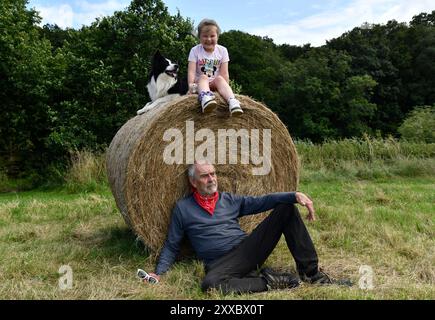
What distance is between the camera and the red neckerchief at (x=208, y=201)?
4.21 m

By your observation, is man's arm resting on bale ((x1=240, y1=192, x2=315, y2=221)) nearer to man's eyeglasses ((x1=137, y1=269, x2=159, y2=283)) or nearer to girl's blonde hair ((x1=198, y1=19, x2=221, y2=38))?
man's eyeglasses ((x1=137, y1=269, x2=159, y2=283))

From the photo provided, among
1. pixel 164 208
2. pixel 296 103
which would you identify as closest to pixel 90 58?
pixel 164 208

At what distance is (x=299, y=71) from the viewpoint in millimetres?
31797

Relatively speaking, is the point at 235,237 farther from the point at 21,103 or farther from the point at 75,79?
the point at 21,103

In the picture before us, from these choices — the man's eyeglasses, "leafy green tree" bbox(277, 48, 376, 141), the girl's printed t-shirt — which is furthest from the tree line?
"leafy green tree" bbox(277, 48, 376, 141)

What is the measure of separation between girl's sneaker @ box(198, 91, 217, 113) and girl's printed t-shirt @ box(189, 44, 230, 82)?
1.57ft

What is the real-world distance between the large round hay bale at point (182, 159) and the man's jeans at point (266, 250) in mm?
865

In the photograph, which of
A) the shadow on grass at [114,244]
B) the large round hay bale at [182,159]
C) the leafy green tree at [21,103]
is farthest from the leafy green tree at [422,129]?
the shadow on grass at [114,244]

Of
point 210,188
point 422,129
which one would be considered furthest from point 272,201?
point 422,129

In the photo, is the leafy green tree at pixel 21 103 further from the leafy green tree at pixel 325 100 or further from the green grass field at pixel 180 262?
the leafy green tree at pixel 325 100

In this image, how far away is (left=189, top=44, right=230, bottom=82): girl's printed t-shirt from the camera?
4.92m

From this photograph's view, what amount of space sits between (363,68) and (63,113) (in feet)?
80.9

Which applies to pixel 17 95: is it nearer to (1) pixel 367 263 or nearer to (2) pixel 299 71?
(1) pixel 367 263

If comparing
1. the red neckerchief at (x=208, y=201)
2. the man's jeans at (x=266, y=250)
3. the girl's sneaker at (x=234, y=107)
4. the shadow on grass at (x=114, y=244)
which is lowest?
the shadow on grass at (x=114, y=244)
